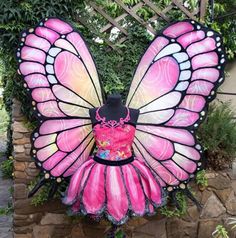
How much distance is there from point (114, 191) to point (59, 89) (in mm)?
842

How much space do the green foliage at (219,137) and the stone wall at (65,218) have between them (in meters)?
0.14

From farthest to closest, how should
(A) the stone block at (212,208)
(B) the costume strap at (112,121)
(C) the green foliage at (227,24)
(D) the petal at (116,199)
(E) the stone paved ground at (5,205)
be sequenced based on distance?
(C) the green foliage at (227,24)
(E) the stone paved ground at (5,205)
(A) the stone block at (212,208)
(B) the costume strap at (112,121)
(D) the petal at (116,199)

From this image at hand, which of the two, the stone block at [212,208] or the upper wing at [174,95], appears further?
the stone block at [212,208]

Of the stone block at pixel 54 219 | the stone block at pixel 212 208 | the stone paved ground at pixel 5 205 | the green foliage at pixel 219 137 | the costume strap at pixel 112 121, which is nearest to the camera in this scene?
the costume strap at pixel 112 121

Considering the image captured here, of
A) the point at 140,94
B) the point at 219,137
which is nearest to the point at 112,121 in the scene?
the point at 140,94

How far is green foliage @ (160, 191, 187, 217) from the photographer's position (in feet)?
11.5

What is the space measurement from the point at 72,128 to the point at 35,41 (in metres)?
0.66

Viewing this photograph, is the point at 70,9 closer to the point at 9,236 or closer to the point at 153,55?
the point at 153,55

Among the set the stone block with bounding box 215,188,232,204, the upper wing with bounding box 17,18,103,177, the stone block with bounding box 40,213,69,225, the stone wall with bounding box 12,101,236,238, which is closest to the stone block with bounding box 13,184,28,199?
the stone wall with bounding box 12,101,236,238

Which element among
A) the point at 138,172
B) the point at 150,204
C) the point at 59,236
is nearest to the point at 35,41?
the point at 138,172

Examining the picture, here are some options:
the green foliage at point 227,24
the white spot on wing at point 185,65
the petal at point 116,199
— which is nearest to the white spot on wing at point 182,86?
the white spot on wing at point 185,65

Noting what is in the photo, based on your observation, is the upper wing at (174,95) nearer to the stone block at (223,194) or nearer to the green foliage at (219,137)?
the green foliage at (219,137)

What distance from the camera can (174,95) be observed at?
2863 mm

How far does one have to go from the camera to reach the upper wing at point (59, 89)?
286 cm
